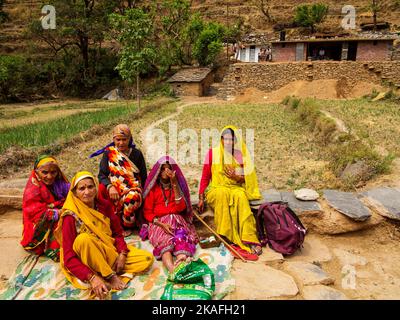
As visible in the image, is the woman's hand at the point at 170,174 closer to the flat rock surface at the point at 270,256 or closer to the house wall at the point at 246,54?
the flat rock surface at the point at 270,256

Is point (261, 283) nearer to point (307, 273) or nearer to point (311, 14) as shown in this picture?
point (307, 273)

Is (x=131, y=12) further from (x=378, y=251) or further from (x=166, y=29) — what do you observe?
(x=378, y=251)

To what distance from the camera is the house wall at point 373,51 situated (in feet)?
69.3

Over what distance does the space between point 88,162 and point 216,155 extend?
4214 mm

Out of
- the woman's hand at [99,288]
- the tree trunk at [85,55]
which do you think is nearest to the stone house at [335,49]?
the tree trunk at [85,55]

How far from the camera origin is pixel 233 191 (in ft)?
12.0

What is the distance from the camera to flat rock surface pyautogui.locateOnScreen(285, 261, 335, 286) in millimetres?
2953

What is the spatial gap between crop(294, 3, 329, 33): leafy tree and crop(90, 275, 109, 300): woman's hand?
32.6 metres

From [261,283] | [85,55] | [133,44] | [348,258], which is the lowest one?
[348,258]

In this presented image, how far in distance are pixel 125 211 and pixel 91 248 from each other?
0.95 meters

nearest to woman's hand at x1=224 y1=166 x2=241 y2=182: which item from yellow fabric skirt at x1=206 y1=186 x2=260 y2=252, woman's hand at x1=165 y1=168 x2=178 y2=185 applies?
yellow fabric skirt at x1=206 y1=186 x2=260 y2=252

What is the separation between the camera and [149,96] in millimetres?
23562

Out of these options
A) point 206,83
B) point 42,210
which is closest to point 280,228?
point 42,210

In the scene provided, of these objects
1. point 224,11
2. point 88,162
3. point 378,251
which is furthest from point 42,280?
point 224,11
